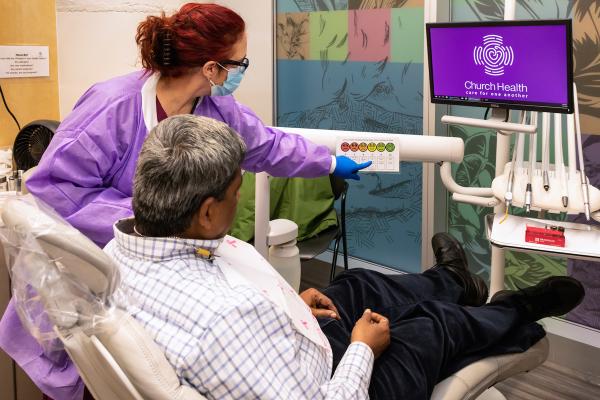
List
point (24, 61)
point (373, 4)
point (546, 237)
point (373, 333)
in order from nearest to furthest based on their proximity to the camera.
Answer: point (373, 333)
point (546, 237)
point (24, 61)
point (373, 4)

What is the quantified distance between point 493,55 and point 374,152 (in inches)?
18.1

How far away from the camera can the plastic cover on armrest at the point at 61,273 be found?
1197 millimetres

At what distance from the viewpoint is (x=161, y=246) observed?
1.35m

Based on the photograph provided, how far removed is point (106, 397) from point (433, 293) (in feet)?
3.24

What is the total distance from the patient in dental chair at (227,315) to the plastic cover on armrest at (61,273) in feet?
0.39

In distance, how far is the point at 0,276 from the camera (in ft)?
7.31

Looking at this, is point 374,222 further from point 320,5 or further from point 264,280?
point 264,280

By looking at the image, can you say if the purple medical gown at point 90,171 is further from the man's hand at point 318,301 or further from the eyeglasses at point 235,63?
the man's hand at point 318,301

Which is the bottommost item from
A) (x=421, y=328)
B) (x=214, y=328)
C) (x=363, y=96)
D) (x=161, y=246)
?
(x=421, y=328)

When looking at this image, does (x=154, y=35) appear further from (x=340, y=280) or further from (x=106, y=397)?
(x=106, y=397)

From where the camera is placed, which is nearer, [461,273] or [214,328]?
[214,328]

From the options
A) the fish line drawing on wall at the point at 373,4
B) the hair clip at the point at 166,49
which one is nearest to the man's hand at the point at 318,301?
the hair clip at the point at 166,49

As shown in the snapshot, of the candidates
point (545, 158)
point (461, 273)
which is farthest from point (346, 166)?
point (545, 158)

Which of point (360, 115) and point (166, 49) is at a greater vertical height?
point (166, 49)
